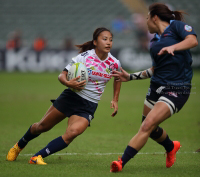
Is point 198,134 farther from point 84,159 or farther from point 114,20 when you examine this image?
point 114,20

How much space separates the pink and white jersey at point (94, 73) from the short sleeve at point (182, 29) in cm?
133

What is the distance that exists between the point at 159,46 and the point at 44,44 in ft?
83.6

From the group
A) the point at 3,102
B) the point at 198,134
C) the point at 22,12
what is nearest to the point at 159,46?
the point at 198,134

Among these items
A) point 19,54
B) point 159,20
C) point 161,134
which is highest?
point 159,20

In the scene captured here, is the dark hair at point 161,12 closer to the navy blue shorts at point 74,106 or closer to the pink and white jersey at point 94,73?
the pink and white jersey at point 94,73

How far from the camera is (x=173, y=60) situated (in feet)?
17.9

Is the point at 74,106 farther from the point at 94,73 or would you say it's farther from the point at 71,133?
the point at 94,73

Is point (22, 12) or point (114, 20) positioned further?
point (22, 12)

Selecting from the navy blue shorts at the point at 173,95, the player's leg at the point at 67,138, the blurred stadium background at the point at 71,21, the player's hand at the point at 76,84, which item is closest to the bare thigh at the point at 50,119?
the player's leg at the point at 67,138

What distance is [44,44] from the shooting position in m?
30.4

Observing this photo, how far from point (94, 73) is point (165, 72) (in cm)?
119

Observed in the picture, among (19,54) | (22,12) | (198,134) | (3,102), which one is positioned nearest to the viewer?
(198,134)

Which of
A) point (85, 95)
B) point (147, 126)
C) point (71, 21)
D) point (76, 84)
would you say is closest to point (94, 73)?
point (85, 95)

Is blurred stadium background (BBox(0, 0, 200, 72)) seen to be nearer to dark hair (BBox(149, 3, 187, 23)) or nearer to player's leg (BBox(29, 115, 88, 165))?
dark hair (BBox(149, 3, 187, 23))
